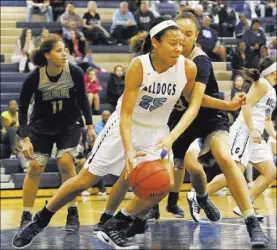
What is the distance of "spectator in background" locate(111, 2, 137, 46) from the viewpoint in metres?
22.9

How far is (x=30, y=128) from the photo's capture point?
10.7 m

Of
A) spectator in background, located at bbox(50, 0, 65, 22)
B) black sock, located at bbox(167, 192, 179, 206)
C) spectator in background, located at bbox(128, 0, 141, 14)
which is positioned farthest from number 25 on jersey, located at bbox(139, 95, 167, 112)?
spectator in background, located at bbox(128, 0, 141, 14)

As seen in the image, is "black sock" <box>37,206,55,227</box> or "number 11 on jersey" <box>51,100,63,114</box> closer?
"black sock" <box>37,206,55,227</box>

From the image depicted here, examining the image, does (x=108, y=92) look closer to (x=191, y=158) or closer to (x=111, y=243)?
(x=191, y=158)

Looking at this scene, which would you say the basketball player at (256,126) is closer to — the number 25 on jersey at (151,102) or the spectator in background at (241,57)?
the number 25 on jersey at (151,102)

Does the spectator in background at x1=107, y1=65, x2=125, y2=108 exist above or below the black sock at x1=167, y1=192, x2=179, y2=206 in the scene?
below

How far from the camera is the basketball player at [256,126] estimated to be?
1128 centimetres

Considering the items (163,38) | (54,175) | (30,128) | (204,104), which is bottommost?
(54,175)

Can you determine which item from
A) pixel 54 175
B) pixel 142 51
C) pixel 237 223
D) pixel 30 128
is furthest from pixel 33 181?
pixel 54 175

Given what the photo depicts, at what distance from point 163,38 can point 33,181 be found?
3.02 meters

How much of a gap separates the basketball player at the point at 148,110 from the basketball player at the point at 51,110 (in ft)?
4.06

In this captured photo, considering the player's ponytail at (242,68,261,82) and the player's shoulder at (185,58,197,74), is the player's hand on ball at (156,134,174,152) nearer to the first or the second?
the player's shoulder at (185,58,197,74)

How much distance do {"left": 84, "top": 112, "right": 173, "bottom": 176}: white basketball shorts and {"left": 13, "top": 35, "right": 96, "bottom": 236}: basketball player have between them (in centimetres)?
128

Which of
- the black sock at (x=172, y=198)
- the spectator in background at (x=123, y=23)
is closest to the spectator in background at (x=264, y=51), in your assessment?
the spectator in background at (x=123, y=23)
